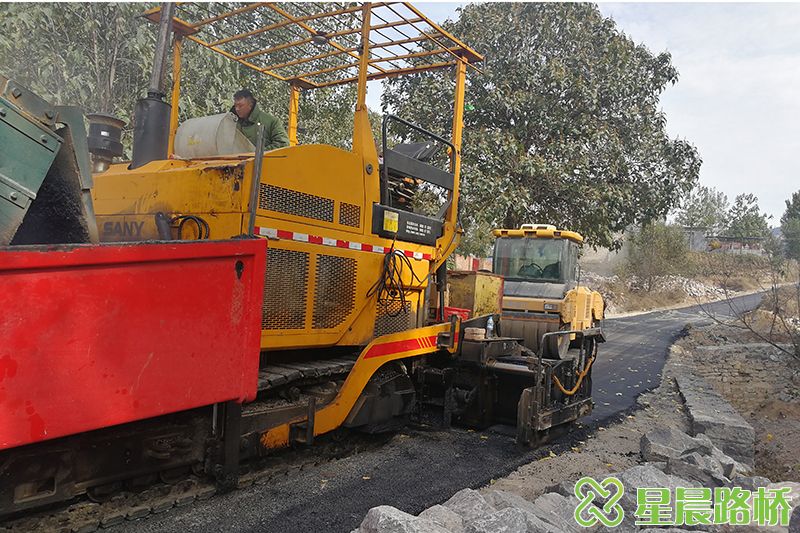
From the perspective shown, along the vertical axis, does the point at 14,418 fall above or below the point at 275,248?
below

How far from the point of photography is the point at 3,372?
2.21 meters

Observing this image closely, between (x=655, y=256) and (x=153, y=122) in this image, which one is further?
(x=655, y=256)

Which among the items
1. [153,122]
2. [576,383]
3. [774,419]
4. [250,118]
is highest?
[250,118]

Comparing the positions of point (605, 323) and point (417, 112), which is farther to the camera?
point (605, 323)

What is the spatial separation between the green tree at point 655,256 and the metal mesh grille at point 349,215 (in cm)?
2750

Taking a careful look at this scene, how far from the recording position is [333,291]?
4.30 m

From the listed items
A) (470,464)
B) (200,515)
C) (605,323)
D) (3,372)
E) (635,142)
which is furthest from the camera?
(605,323)

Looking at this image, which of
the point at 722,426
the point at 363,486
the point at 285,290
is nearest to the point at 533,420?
the point at 363,486

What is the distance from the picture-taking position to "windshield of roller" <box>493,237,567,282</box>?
8875 mm

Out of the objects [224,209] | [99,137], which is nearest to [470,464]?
[224,209]

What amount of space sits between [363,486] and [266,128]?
2948 mm

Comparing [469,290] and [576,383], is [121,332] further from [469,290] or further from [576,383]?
[576,383]

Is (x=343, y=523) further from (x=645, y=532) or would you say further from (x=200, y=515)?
(x=645, y=532)

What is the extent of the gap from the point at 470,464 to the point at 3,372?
3716mm
